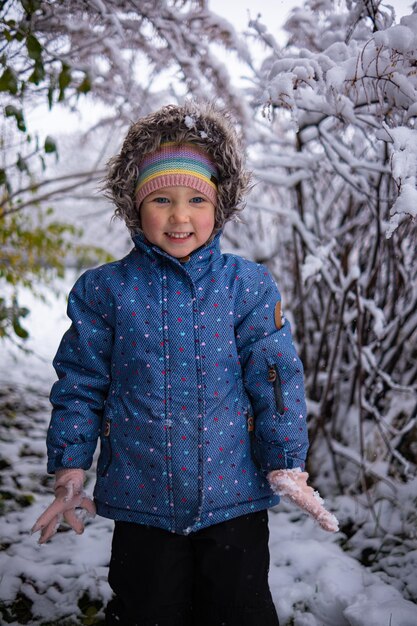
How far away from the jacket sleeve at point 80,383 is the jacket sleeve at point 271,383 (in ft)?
1.29

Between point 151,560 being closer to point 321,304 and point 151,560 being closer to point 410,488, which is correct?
point 410,488

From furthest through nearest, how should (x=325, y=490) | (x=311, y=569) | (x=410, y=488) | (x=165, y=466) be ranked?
(x=325, y=490) < (x=410, y=488) < (x=311, y=569) < (x=165, y=466)

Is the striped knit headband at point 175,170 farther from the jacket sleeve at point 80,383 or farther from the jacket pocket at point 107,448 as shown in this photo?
the jacket pocket at point 107,448

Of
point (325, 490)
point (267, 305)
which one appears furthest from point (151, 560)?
point (325, 490)

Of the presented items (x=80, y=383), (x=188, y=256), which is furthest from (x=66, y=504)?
(x=188, y=256)

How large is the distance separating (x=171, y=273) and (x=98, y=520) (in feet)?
4.82

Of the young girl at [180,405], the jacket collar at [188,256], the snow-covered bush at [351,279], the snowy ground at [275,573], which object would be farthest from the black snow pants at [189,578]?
the snow-covered bush at [351,279]

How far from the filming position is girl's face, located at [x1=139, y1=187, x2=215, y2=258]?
1351 millimetres

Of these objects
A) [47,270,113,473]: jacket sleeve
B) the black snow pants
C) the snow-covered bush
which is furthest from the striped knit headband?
the black snow pants

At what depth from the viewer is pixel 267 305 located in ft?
4.64

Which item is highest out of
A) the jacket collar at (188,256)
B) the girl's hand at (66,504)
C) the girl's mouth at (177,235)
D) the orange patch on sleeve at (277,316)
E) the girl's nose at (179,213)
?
the girl's nose at (179,213)

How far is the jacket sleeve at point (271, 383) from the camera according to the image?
1.30 meters

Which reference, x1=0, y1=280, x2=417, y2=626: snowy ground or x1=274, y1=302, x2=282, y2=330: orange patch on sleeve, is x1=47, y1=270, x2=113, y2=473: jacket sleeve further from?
x1=0, y1=280, x2=417, y2=626: snowy ground

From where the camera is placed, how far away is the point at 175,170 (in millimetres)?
1346
